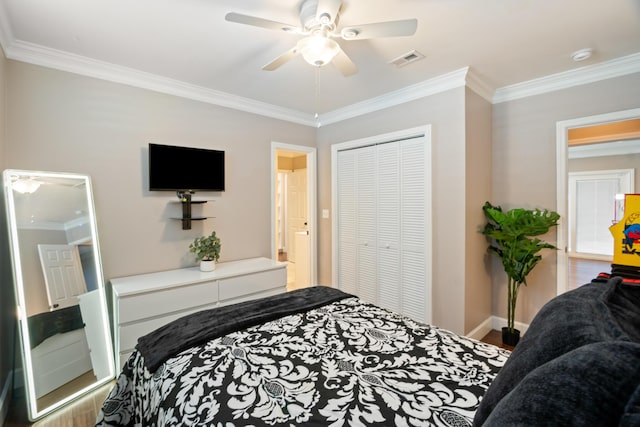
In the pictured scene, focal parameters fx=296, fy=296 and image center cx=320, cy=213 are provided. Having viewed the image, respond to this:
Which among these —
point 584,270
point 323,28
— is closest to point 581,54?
point 323,28

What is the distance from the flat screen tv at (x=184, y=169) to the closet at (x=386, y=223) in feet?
5.16

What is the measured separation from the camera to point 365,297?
372 cm

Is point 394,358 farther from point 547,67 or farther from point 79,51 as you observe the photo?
point 79,51

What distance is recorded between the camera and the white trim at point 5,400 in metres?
1.94

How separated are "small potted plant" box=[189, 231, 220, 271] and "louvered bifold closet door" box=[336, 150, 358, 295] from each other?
64.8 inches

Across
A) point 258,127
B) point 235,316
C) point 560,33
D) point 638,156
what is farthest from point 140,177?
point 638,156

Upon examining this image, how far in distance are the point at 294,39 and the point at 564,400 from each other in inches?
96.9

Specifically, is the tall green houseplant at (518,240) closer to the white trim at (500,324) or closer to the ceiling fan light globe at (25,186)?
the white trim at (500,324)

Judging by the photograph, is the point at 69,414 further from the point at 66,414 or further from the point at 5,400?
the point at 5,400

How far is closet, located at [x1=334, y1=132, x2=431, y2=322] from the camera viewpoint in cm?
314

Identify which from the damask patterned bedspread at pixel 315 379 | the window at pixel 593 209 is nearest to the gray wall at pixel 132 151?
the damask patterned bedspread at pixel 315 379

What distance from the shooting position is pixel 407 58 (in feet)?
8.20

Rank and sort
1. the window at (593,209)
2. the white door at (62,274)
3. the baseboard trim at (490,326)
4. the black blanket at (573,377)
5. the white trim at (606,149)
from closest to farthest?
the black blanket at (573,377), the white door at (62,274), the baseboard trim at (490,326), the white trim at (606,149), the window at (593,209)

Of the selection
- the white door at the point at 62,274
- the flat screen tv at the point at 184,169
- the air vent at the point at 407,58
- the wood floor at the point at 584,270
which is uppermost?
the air vent at the point at 407,58
